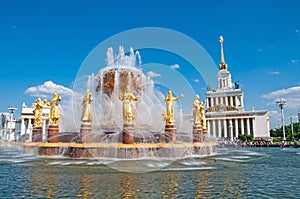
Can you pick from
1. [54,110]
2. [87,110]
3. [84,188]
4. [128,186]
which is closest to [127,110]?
[87,110]

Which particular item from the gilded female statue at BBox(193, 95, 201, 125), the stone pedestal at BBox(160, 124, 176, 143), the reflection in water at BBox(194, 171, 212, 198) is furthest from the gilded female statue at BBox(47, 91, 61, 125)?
the reflection in water at BBox(194, 171, 212, 198)

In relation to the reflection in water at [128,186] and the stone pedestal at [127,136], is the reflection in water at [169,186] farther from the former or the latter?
the stone pedestal at [127,136]

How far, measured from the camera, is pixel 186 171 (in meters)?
12.6

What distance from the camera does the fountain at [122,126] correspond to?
16.8m

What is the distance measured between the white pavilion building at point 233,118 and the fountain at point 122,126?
71.4 meters

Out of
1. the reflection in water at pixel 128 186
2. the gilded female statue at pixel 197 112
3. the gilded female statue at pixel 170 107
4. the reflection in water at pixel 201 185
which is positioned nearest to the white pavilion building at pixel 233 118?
the gilded female statue at pixel 197 112

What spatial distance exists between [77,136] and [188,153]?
8.33m

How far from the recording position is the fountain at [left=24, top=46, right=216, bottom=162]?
1683 centimetres

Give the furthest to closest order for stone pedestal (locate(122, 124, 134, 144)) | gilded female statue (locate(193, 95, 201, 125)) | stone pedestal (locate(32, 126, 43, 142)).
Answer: gilded female statue (locate(193, 95, 201, 125)), stone pedestal (locate(32, 126, 43, 142)), stone pedestal (locate(122, 124, 134, 144))

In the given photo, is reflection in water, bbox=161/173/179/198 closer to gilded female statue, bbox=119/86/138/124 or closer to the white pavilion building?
gilded female statue, bbox=119/86/138/124

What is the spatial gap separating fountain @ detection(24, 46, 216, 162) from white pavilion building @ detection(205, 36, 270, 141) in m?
71.4

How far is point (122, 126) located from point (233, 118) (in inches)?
3413

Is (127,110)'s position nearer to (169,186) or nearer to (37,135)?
(169,186)

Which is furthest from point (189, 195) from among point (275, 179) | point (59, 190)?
point (275, 179)
